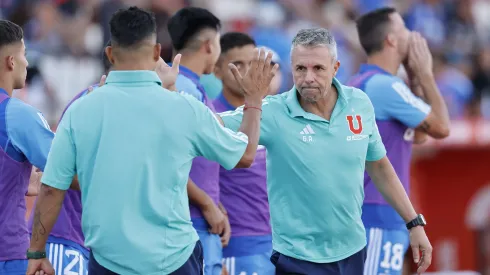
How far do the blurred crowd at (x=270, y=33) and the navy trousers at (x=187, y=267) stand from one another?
7.07 metres

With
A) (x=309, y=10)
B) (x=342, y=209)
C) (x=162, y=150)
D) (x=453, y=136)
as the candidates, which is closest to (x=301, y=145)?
(x=342, y=209)

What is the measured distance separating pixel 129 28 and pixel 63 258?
7.13 feet

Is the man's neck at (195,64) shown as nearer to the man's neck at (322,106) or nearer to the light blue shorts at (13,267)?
the man's neck at (322,106)

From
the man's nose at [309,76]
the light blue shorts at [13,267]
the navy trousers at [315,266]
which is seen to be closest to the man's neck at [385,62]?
the man's nose at [309,76]

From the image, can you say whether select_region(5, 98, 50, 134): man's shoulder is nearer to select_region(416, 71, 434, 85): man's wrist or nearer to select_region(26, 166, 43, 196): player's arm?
select_region(26, 166, 43, 196): player's arm

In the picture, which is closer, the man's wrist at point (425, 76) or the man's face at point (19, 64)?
the man's face at point (19, 64)

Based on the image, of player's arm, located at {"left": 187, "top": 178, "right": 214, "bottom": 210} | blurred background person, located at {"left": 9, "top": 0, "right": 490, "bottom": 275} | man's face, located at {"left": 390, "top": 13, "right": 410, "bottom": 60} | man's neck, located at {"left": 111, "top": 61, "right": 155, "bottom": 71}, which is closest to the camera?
man's neck, located at {"left": 111, "top": 61, "right": 155, "bottom": 71}

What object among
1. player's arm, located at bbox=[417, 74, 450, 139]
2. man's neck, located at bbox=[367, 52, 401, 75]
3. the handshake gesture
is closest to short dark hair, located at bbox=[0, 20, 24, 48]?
the handshake gesture

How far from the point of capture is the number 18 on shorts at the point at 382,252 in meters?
8.74

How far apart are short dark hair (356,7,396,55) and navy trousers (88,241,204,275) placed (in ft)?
11.8

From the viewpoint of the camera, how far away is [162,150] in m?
5.82

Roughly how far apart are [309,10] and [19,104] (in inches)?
501

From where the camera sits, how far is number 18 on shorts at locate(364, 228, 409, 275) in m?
8.74

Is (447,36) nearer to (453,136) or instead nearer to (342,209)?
(453,136)
